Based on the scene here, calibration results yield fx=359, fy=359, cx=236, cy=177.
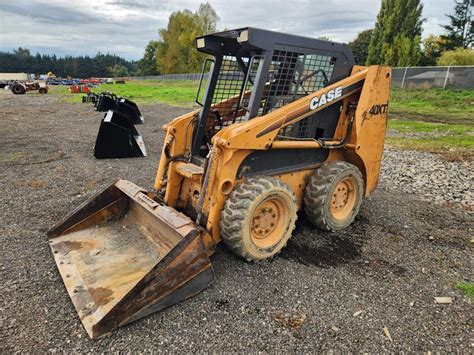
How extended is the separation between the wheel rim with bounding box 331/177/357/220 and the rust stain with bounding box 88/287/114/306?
2.71 m

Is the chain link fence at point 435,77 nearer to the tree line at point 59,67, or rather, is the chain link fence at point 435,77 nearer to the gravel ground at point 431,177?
the gravel ground at point 431,177

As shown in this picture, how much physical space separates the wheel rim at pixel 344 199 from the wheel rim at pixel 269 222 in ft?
3.03

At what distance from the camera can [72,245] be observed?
3.75 meters

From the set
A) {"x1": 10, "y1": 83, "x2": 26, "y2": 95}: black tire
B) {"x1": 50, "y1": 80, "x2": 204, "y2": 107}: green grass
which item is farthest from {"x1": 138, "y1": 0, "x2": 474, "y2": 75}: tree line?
{"x1": 10, "y1": 83, "x2": 26, "y2": 95}: black tire

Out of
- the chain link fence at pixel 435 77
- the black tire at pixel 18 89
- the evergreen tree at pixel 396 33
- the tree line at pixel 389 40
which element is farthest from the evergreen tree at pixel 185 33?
the chain link fence at pixel 435 77

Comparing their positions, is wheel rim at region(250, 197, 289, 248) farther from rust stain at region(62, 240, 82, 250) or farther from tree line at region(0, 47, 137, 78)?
tree line at region(0, 47, 137, 78)

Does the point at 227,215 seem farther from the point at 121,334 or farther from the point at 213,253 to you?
the point at 121,334

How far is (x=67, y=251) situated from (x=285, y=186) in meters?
2.31

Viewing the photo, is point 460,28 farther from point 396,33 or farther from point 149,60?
point 149,60

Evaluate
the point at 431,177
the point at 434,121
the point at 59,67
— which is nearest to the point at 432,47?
the point at 434,121

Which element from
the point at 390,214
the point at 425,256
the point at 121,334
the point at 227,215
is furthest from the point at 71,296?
the point at 390,214

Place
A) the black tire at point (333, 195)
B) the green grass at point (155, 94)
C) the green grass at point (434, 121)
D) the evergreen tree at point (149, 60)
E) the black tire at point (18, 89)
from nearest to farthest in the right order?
the black tire at point (333, 195) < the green grass at point (434, 121) < the green grass at point (155, 94) < the black tire at point (18, 89) < the evergreen tree at point (149, 60)

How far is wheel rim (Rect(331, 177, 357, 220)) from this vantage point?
14.5 ft

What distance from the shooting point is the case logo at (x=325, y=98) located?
383cm
